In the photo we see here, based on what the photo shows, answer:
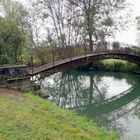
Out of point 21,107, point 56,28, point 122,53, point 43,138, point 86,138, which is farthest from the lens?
point 56,28

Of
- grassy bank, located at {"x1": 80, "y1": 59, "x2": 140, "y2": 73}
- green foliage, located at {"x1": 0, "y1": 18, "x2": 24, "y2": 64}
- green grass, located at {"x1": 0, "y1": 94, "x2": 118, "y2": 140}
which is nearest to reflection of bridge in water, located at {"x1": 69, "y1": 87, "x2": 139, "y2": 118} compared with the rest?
green grass, located at {"x1": 0, "y1": 94, "x2": 118, "y2": 140}

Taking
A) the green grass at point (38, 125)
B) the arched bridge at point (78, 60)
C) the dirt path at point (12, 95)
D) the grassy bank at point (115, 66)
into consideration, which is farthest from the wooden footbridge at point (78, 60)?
the green grass at point (38, 125)

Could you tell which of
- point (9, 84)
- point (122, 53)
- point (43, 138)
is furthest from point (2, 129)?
point (122, 53)

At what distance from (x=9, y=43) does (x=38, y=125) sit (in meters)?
11.5

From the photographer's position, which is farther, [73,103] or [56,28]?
[56,28]

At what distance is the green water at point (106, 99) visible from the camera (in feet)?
46.4

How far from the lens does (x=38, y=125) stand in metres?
9.95

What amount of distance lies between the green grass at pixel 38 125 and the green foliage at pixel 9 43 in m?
6.95

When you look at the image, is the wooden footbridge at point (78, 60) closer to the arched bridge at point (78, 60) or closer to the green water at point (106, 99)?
the arched bridge at point (78, 60)

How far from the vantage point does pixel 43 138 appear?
8.85m

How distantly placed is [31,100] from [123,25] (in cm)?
2408

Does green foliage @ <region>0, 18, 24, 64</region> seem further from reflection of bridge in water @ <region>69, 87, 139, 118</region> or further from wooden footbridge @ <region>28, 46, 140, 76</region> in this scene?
reflection of bridge in water @ <region>69, 87, 139, 118</region>

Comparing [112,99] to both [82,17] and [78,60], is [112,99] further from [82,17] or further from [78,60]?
[82,17]

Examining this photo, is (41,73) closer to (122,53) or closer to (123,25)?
(122,53)
